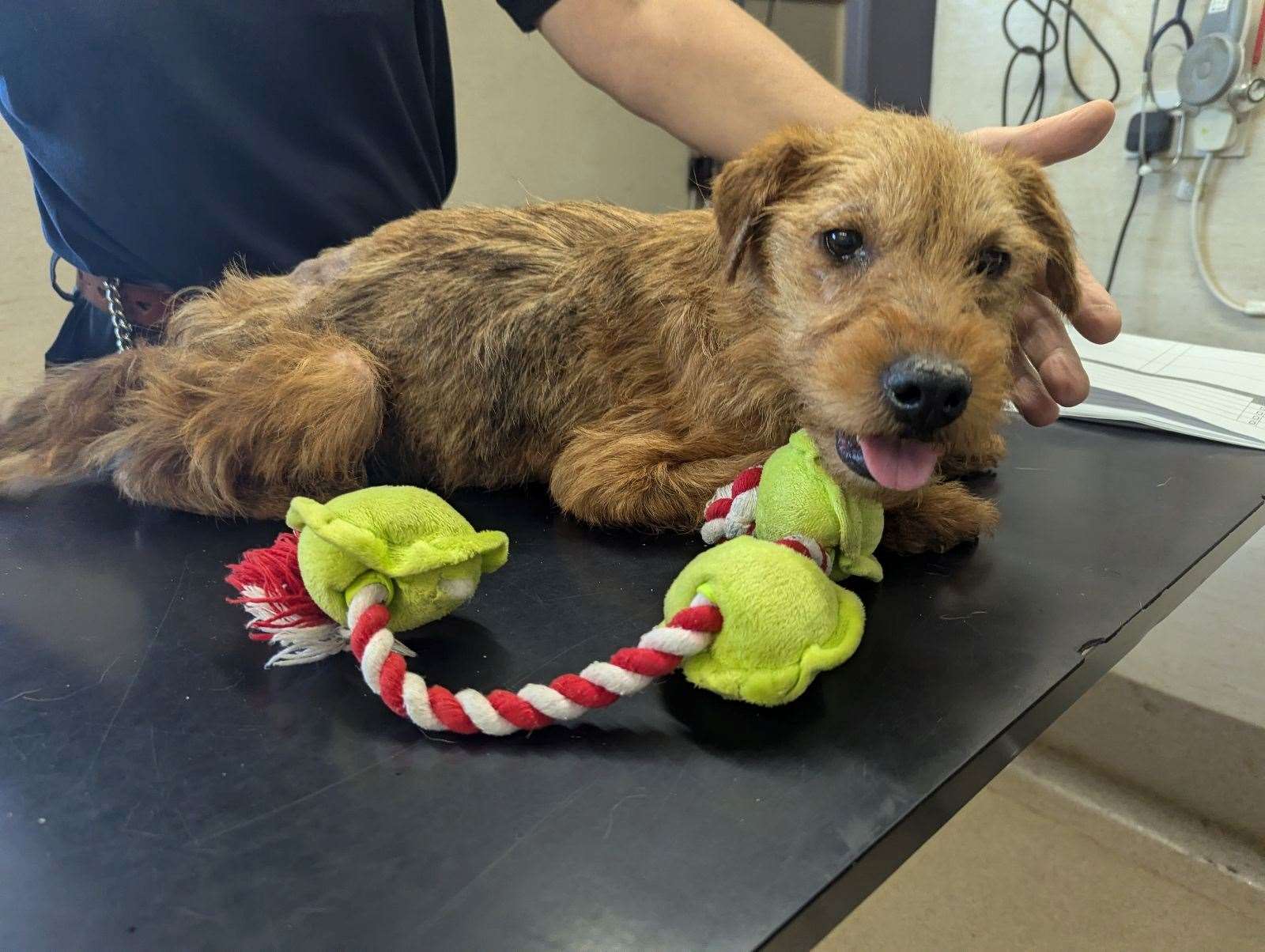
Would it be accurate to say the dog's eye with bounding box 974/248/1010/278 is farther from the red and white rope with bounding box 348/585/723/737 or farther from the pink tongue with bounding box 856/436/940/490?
the red and white rope with bounding box 348/585/723/737

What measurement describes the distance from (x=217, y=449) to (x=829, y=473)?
3.03ft

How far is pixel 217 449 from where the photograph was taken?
126cm

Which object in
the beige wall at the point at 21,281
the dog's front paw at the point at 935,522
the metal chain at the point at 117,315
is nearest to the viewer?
the dog's front paw at the point at 935,522

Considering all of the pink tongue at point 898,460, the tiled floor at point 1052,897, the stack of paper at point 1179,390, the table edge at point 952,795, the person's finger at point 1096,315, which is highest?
the person's finger at point 1096,315

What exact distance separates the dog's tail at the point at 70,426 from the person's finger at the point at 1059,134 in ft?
4.95

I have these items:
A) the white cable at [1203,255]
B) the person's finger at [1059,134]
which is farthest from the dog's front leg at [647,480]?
the white cable at [1203,255]

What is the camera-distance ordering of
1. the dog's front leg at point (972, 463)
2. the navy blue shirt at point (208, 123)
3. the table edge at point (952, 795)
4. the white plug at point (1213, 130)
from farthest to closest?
the white plug at point (1213, 130)
the navy blue shirt at point (208, 123)
the dog's front leg at point (972, 463)
the table edge at point (952, 795)

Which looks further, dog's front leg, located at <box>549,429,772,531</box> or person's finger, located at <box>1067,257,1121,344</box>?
person's finger, located at <box>1067,257,1121,344</box>

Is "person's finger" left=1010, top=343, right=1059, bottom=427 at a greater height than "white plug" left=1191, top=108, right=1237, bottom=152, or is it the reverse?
"white plug" left=1191, top=108, right=1237, bottom=152

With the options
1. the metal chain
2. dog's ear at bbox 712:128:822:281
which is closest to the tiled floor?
dog's ear at bbox 712:128:822:281

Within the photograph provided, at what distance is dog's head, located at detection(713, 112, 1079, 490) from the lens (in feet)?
2.93

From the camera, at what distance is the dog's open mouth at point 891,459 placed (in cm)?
92

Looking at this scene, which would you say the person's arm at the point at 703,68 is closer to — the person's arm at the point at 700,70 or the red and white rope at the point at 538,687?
the person's arm at the point at 700,70

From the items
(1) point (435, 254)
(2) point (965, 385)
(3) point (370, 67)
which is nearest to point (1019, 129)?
(2) point (965, 385)
